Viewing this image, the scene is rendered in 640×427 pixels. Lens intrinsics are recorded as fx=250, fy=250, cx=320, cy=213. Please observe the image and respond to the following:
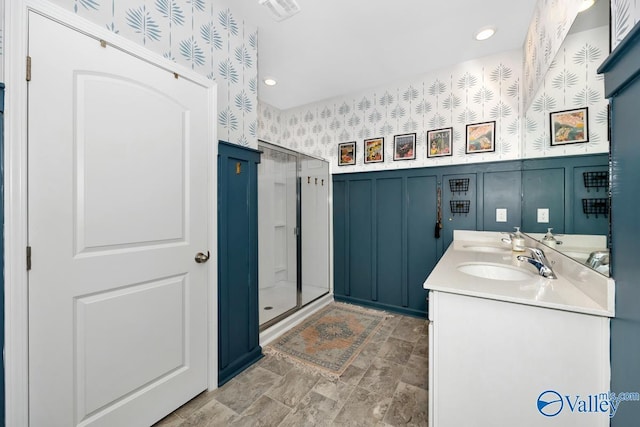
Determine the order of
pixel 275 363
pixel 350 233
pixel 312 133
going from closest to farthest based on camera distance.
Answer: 1. pixel 275 363
2. pixel 350 233
3. pixel 312 133

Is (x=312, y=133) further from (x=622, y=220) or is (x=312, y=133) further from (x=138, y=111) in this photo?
(x=622, y=220)

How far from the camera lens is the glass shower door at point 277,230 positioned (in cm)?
283

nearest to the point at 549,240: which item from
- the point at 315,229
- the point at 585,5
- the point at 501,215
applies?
the point at 501,215

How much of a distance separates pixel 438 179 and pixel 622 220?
190 cm

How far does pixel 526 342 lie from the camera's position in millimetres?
980

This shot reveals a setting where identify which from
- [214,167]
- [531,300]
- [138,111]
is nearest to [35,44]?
[138,111]

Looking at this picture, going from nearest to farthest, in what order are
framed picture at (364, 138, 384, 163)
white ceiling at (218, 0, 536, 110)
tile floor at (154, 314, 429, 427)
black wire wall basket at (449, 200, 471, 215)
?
tile floor at (154, 314, 429, 427), white ceiling at (218, 0, 536, 110), black wire wall basket at (449, 200, 471, 215), framed picture at (364, 138, 384, 163)

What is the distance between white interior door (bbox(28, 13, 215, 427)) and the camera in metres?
1.01

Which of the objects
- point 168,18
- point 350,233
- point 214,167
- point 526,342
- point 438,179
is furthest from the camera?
point 350,233

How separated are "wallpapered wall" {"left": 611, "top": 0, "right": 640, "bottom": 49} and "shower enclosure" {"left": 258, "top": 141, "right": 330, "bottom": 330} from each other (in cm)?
233

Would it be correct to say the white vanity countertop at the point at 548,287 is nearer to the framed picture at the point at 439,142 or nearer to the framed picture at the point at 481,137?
the framed picture at the point at 481,137

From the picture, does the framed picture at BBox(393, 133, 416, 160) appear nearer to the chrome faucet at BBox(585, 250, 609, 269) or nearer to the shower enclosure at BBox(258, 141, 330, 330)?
the shower enclosure at BBox(258, 141, 330, 330)

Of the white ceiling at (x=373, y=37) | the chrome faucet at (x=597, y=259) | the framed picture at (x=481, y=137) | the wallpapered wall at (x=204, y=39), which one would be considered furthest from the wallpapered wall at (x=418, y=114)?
the chrome faucet at (x=597, y=259)

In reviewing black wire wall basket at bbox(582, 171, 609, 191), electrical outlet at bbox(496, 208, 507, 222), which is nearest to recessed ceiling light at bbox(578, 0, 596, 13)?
black wire wall basket at bbox(582, 171, 609, 191)
